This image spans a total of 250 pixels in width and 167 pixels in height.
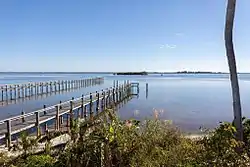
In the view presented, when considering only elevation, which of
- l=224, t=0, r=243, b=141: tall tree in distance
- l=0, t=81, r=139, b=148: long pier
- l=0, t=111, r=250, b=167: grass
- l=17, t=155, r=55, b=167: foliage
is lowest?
l=0, t=81, r=139, b=148: long pier

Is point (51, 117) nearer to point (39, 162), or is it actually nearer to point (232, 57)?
point (39, 162)

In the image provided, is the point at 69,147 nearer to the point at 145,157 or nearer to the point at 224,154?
the point at 145,157

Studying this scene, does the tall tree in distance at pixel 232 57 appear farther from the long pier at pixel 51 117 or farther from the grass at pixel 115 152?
the long pier at pixel 51 117

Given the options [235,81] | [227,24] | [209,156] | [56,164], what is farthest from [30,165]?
[227,24]

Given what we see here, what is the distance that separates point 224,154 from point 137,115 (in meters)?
21.8

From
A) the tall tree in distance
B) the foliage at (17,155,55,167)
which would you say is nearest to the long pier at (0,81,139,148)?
the foliage at (17,155,55,167)

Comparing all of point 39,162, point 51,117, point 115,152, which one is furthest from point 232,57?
point 51,117

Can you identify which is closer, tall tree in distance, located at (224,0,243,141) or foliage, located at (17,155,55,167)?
foliage, located at (17,155,55,167)

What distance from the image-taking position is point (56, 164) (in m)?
5.88

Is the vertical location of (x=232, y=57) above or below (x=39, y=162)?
above

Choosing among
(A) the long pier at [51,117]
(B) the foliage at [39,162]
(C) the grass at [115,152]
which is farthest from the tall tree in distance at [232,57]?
(B) the foliage at [39,162]

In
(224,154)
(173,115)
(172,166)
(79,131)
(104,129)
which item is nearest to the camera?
(224,154)

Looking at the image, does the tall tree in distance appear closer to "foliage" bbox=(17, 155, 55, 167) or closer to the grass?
the grass

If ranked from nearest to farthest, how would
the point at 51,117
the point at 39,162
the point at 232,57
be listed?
the point at 39,162 → the point at 232,57 → the point at 51,117
